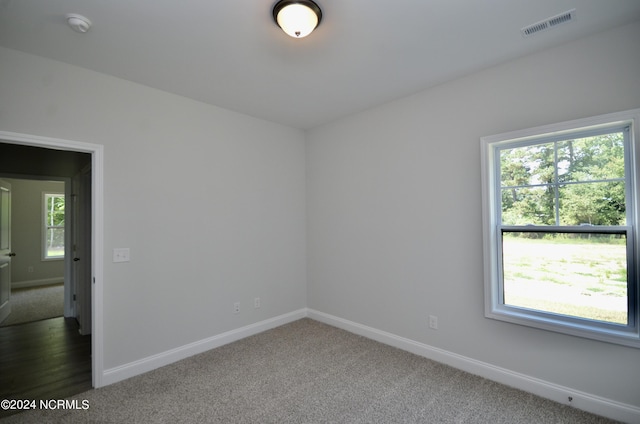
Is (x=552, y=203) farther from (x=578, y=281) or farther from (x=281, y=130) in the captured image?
(x=281, y=130)

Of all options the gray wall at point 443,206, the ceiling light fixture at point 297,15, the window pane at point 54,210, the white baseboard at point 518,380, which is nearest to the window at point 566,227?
the gray wall at point 443,206

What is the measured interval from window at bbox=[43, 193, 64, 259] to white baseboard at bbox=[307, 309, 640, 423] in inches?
301

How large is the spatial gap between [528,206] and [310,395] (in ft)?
8.04

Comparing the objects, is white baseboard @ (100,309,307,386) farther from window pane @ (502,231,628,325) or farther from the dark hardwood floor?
window pane @ (502,231,628,325)

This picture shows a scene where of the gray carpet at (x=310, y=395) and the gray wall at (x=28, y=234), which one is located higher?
the gray wall at (x=28, y=234)

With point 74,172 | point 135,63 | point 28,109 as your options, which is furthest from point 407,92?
point 74,172

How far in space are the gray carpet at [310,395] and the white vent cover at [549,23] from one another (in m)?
2.79

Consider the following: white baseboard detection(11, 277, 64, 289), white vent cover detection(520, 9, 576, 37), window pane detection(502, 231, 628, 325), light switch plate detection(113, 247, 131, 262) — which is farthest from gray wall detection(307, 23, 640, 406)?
white baseboard detection(11, 277, 64, 289)

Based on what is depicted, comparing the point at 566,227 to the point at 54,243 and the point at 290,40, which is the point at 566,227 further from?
the point at 54,243

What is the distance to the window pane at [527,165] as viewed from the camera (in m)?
2.37

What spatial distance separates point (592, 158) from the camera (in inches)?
85.5

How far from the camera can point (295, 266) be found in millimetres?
4191

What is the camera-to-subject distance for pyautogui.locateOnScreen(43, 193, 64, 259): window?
6.75 meters

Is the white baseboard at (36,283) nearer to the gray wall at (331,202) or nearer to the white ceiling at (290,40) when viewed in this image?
the gray wall at (331,202)
